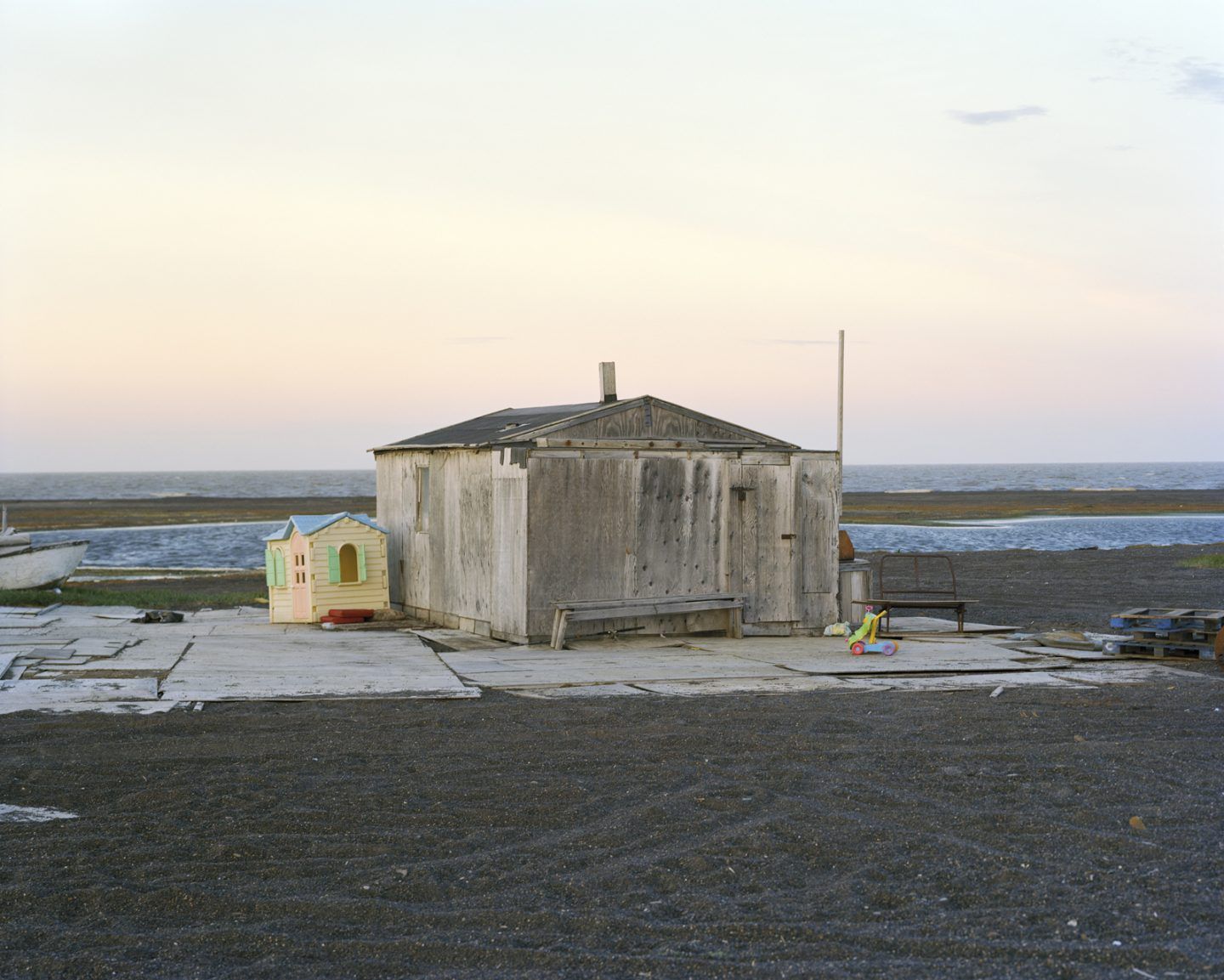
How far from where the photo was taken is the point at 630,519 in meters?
13.9

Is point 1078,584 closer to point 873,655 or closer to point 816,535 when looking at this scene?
point 816,535

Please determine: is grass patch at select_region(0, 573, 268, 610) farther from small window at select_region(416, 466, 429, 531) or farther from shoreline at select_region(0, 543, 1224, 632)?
small window at select_region(416, 466, 429, 531)

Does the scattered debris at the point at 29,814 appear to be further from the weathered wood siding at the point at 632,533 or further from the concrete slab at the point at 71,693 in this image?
the weathered wood siding at the point at 632,533

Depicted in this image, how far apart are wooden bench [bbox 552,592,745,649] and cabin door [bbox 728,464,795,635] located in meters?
0.21

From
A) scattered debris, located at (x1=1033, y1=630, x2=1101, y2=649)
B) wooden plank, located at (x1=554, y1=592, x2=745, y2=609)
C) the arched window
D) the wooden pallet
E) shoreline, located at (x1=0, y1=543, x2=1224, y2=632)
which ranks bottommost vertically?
shoreline, located at (x1=0, y1=543, x2=1224, y2=632)

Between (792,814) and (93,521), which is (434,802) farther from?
(93,521)

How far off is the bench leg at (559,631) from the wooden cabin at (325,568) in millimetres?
3553

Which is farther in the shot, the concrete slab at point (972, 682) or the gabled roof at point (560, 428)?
the gabled roof at point (560, 428)

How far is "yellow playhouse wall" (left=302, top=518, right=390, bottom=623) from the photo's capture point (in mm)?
15391

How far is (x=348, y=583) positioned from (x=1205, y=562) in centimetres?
2096

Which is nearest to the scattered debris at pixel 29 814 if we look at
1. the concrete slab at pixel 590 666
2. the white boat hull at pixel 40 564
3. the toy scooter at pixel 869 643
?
the concrete slab at pixel 590 666

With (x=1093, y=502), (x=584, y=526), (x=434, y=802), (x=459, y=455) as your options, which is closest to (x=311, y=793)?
(x=434, y=802)

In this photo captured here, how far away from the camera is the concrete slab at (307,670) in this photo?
10.2 m

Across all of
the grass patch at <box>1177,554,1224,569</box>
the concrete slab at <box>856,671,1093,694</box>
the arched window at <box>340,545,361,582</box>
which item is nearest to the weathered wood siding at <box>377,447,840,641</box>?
the arched window at <box>340,545,361,582</box>
